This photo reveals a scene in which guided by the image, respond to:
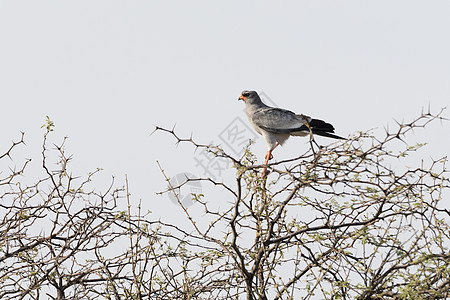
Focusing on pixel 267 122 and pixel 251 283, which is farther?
pixel 267 122

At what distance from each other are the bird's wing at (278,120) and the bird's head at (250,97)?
2.23 feet

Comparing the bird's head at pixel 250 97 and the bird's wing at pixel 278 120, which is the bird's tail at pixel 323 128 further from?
the bird's head at pixel 250 97

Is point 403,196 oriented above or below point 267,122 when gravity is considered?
below

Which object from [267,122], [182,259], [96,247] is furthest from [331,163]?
[267,122]

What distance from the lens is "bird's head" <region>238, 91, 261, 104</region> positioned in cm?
1061

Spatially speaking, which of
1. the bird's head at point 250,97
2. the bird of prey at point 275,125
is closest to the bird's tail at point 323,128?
the bird of prey at point 275,125

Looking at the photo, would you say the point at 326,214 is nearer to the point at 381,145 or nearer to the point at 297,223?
the point at 297,223

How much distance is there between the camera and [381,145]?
4.51 metres

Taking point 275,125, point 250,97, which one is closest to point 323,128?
point 275,125

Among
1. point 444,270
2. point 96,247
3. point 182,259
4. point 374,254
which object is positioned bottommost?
point 444,270

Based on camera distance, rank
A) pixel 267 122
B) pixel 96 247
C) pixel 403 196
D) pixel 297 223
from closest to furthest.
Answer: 1. pixel 403 196
2. pixel 297 223
3. pixel 96 247
4. pixel 267 122

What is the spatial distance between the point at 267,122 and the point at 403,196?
4.87 m

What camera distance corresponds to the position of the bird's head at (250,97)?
10.6 m

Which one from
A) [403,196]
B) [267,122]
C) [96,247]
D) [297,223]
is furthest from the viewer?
[267,122]
